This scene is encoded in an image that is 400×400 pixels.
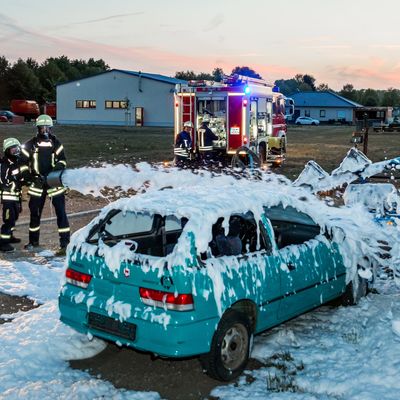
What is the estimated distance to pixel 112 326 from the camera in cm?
491

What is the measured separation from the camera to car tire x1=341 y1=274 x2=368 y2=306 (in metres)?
6.71

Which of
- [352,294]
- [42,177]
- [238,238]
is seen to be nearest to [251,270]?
[238,238]

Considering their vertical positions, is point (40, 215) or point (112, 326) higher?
point (40, 215)

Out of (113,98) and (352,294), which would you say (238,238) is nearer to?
(352,294)

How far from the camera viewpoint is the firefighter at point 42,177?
9508 mm

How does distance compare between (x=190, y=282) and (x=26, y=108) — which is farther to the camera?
(x=26, y=108)

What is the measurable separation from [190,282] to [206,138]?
14634 mm

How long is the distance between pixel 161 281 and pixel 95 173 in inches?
180

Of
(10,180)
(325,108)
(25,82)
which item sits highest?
(25,82)

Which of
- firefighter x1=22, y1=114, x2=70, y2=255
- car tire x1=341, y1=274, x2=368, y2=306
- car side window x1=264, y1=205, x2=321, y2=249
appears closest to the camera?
car side window x1=264, y1=205, x2=321, y2=249

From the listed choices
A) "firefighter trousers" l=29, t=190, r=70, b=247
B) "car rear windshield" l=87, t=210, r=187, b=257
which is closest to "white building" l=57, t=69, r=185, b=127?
"firefighter trousers" l=29, t=190, r=70, b=247

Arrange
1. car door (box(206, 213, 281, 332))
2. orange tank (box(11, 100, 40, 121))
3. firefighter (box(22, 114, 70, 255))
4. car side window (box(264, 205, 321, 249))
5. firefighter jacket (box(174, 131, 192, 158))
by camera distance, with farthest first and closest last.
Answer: orange tank (box(11, 100, 40, 121))
firefighter jacket (box(174, 131, 192, 158))
firefighter (box(22, 114, 70, 255))
car side window (box(264, 205, 321, 249))
car door (box(206, 213, 281, 332))

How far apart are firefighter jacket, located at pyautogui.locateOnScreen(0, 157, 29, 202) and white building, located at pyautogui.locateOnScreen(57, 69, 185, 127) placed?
48197mm

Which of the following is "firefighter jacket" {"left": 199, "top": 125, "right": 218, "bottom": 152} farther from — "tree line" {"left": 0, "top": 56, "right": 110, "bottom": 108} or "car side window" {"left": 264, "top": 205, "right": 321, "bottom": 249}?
"tree line" {"left": 0, "top": 56, "right": 110, "bottom": 108}
